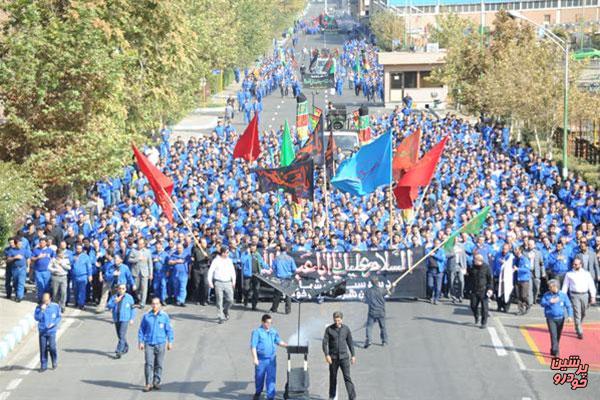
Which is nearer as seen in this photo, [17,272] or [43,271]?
[43,271]

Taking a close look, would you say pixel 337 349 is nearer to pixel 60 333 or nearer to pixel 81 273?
pixel 60 333

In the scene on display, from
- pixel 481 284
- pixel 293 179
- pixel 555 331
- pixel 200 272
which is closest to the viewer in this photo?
pixel 555 331

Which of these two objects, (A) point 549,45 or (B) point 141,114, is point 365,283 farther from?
(A) point 549,45

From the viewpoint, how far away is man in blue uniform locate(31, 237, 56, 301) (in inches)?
953

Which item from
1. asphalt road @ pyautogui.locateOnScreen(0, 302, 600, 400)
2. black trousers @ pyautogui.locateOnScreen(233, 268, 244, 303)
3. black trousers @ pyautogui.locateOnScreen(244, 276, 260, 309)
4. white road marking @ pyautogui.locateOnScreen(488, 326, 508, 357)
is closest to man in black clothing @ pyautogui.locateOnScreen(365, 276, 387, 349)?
asphalt road @ pyautogui.locateOnScreen(0, 302, 600, 400)

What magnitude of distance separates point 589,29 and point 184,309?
336 feet

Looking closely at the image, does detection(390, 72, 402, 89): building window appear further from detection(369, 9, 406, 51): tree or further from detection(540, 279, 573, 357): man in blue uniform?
detection(540, 279, 573, 357): man in blue uniform

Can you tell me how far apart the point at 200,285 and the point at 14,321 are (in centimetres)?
363

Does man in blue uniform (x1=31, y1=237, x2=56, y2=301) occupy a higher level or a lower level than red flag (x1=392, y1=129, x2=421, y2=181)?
lower

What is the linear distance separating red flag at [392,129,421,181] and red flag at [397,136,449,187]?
2.09 meters

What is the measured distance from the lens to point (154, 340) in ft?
60.7

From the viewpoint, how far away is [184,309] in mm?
24344

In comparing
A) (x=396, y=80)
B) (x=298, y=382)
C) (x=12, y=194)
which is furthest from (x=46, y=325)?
(x=396, y=80)

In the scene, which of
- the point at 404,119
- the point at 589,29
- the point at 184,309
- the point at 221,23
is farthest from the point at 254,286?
the point at 589,29
